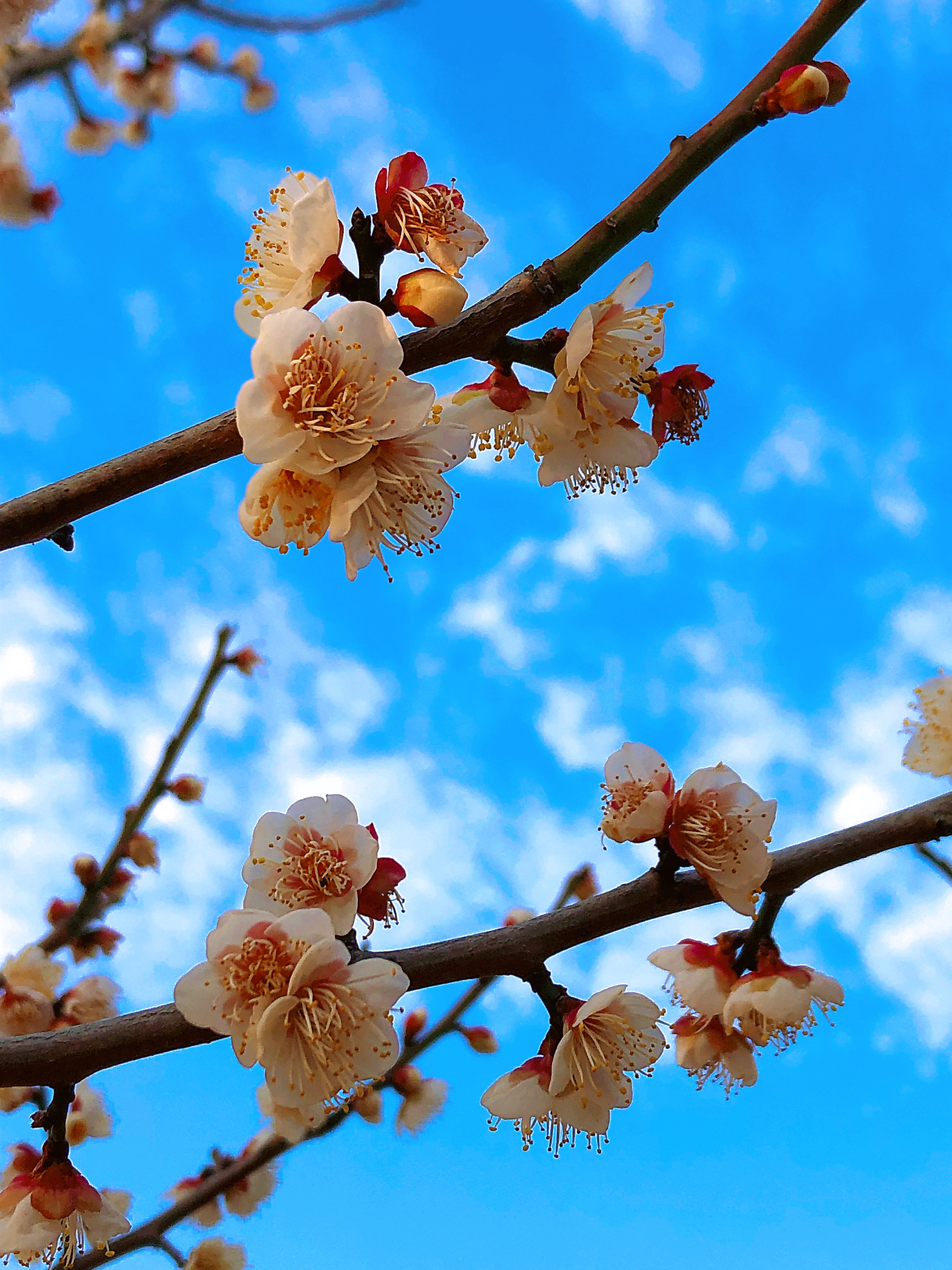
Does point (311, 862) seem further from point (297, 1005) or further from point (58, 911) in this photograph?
point (58, 911)

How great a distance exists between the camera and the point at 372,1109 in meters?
2.83

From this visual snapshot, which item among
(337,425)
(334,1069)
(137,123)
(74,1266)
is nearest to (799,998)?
(334,1069)

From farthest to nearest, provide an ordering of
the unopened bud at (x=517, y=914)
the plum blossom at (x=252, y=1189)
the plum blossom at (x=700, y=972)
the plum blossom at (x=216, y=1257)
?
the unopened bud at (x=517, y=914) < the plum blossom at (x=252, y=1189) < the plum blossom at (x=216, y=1257) < the plum blossom at (x=700, y=972)

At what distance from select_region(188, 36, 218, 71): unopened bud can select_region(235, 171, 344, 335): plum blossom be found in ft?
12.7

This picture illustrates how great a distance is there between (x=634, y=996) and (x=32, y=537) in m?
1.05

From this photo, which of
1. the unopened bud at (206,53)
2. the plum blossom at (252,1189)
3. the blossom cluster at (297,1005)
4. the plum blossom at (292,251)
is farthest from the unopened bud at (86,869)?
the unopened bud at (206,53)

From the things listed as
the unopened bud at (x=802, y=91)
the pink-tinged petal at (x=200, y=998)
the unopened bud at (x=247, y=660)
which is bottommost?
the pink-tinged petal at (x=200, y=998)

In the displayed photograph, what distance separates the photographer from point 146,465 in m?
1.23

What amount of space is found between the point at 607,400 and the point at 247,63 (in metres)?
5.09

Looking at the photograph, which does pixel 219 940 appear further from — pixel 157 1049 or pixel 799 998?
pixel 799 998

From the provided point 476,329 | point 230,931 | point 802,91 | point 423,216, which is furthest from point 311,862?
point 802,91

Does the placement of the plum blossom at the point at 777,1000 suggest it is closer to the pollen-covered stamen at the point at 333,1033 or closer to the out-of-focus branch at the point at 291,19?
the pollen-covered stamen at the point at 333,1033

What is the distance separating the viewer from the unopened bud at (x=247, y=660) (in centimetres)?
289

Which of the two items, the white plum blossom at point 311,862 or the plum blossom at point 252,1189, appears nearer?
the white plum blossom at point 311,862
